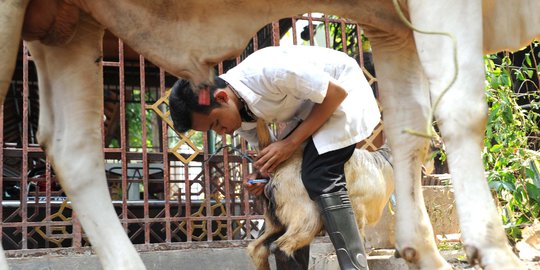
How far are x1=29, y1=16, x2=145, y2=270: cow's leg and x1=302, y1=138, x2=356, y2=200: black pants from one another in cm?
84

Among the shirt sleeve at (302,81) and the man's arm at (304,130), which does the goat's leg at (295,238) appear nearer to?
the man's arm at (304,130)

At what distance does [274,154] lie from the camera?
9.27 feet

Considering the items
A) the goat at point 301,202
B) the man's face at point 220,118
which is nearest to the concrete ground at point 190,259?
the goat at point 301,202

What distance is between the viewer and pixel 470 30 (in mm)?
2076

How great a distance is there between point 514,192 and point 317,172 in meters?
1.59

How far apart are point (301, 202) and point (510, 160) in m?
1.64

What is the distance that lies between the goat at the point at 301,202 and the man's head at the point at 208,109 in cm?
32

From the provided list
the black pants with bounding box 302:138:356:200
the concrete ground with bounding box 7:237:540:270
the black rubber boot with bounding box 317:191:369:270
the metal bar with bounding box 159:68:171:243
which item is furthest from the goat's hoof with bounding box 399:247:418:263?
the metal bar with bounding box 159:68:171:243

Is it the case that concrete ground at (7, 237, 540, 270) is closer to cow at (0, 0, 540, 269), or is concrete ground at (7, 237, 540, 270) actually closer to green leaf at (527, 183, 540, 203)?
green leaf at (527, 183, 540, 203)

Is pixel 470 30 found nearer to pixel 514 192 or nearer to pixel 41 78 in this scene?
pixel 41 78

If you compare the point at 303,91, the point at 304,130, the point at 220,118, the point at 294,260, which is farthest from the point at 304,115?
the point at 294,260

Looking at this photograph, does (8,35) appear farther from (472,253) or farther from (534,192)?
(534,192)

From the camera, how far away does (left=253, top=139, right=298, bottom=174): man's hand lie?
9.23 ft

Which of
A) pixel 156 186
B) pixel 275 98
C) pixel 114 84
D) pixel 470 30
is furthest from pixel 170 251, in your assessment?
pixel 114 84
